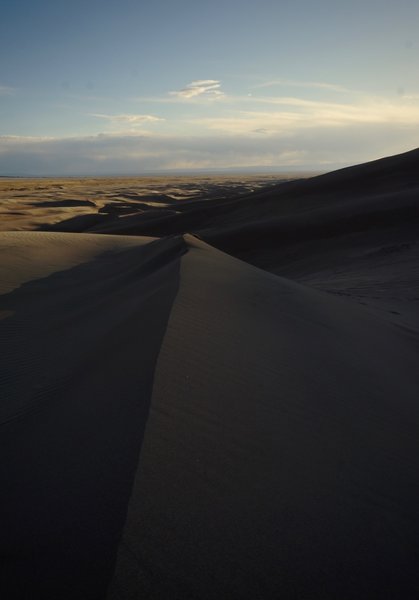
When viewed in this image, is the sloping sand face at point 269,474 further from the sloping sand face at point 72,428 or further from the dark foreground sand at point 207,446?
the sloping sand face at point 72,428

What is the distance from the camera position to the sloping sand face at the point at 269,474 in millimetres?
1705

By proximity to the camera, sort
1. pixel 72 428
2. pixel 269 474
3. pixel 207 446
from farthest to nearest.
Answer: pixel 72 428 → pixel 207 446 → pixel 269 474

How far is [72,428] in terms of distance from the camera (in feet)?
8.62

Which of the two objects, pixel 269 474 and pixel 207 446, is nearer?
pixel 269 474

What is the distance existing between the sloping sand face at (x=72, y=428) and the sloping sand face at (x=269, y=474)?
11cm

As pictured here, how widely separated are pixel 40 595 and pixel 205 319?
2887mm

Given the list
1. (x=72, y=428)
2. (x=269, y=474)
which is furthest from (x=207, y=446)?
(x=72, y=428)

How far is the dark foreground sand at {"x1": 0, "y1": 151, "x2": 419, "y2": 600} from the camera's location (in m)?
1.71

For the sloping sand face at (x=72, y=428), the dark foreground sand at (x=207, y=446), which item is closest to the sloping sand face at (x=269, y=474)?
the dark foreground sand at (x=207, y=446)

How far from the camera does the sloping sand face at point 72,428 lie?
1.68 meters

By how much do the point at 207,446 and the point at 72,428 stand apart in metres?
0.81

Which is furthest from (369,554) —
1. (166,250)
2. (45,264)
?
(45,264)

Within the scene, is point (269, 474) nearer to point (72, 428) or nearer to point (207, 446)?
point (207, 446)

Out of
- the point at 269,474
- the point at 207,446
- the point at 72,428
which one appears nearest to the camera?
the point at 269,474
